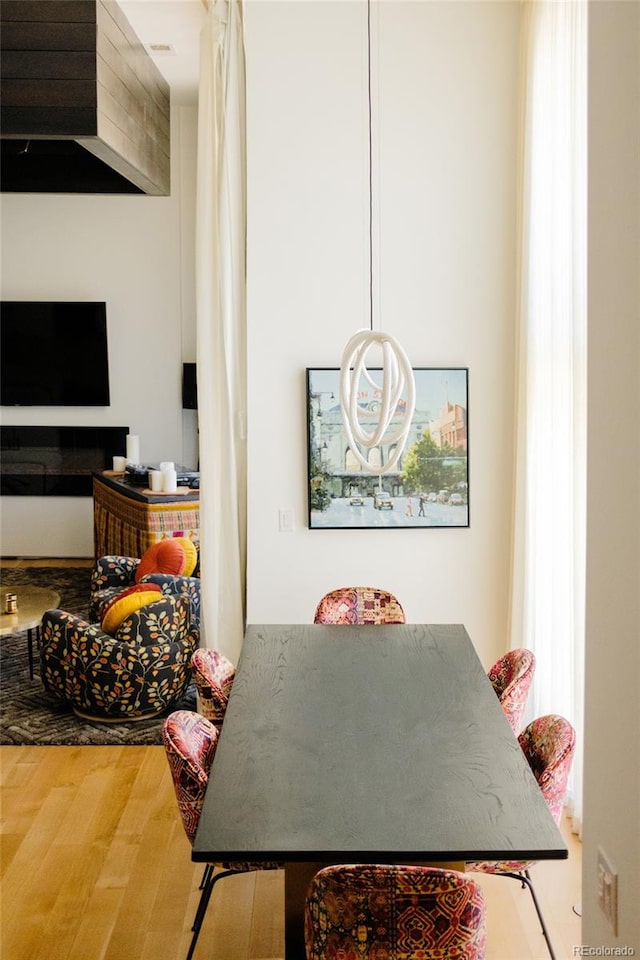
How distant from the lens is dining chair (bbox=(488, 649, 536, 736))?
3068 mm

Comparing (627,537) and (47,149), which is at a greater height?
(47,149)

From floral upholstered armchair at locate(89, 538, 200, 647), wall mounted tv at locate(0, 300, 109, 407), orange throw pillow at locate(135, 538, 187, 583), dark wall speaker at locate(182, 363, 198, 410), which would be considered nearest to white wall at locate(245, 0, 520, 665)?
floral upholstered armchair at locate(89, 538, 200, 647)

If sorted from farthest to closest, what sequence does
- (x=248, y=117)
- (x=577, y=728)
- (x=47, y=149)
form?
(x=248, y=117) < (x=47, y=149) < (x=577, y=728)

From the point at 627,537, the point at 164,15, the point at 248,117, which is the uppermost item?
the point at 164,15

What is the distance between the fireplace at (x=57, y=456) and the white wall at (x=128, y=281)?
9cm

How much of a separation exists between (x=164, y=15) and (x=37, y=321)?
12.2 feet

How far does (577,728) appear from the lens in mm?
3498

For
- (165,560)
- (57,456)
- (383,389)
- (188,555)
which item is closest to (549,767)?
(383,389)

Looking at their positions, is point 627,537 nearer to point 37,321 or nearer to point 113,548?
point 113,548

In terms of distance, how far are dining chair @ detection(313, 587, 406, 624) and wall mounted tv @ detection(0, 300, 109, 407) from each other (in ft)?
15.9

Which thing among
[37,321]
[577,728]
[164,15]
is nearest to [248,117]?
[164,15]

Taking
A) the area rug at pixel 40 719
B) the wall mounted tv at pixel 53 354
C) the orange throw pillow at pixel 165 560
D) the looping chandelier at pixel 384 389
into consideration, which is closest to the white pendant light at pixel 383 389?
the looping chandelier at pixel 384 389

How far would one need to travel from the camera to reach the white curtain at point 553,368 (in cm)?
346

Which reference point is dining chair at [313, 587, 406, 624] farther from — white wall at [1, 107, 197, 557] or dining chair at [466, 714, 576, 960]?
white wall at [1, 107, 197, 557]
